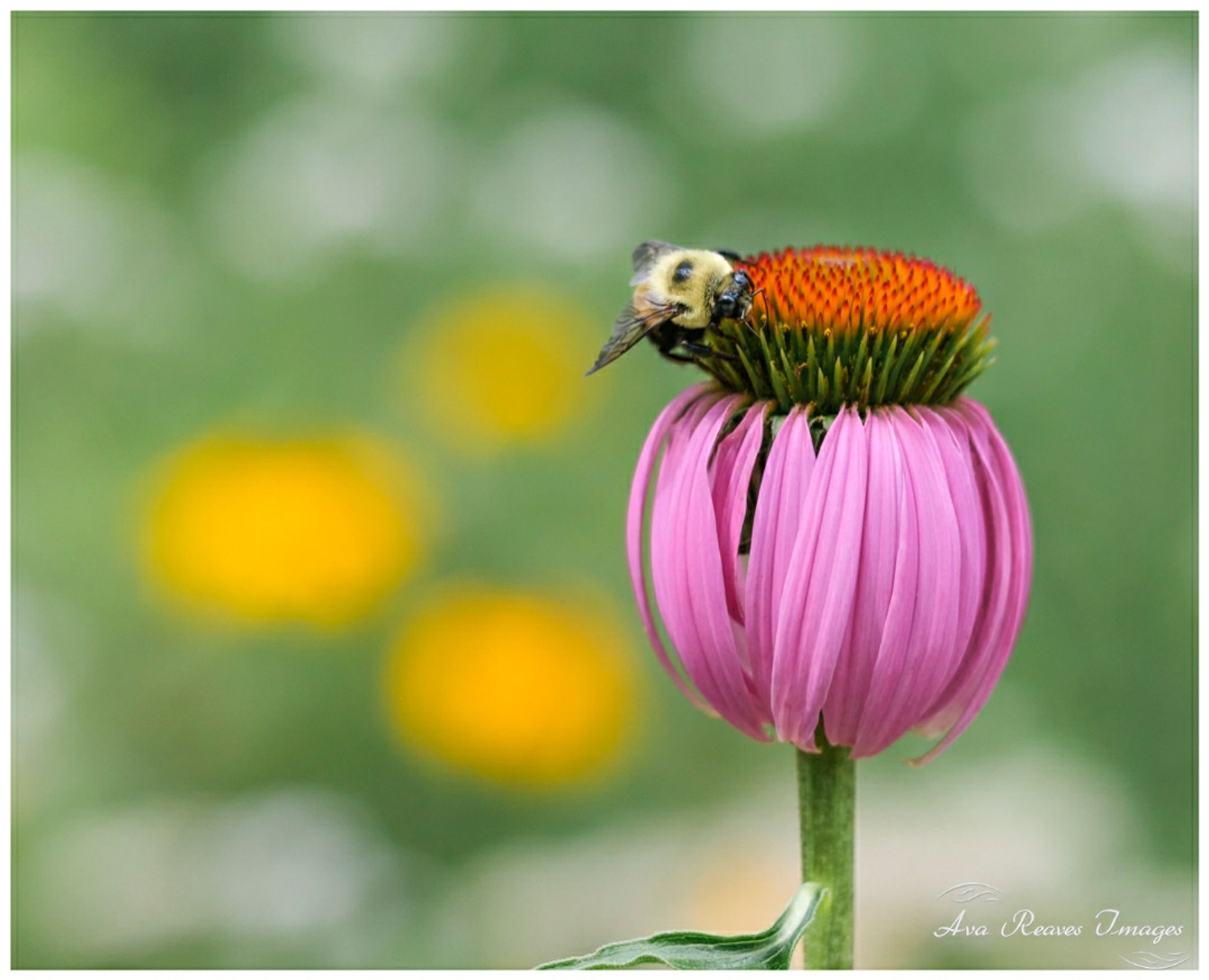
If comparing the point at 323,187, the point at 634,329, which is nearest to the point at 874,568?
the point at 634,329

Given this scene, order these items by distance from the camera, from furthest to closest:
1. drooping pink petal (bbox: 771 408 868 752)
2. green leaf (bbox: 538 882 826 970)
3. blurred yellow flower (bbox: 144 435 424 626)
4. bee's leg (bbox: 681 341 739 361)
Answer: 1. blurred yellow flower (bbox: 144 435 424 626)
2. bee's leg (bbox: 681 341 739 361)
3. drooping pink petal (bbox: 771 408 868 752)
4. green leaf (bbox: 538 882 826 970)

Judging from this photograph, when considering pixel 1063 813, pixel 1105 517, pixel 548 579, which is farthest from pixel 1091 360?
pixel 548 579

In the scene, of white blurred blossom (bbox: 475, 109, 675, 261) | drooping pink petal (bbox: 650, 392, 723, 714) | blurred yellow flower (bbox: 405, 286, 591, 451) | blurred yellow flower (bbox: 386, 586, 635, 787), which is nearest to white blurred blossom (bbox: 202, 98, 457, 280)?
white blurred blossom (bbox: 475, 109, 675, 261)

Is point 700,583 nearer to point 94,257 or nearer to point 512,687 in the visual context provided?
point 512,687

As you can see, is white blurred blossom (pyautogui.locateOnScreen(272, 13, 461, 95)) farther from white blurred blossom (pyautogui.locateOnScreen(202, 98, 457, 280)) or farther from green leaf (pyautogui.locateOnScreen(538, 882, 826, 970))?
green leaf (pyautogui.locateOnScreen(538, 882, 826, 970))

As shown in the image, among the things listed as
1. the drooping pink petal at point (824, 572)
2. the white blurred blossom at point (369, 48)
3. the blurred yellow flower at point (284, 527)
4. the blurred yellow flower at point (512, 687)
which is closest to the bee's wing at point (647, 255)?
the drooping pink petal at point (824, 572)

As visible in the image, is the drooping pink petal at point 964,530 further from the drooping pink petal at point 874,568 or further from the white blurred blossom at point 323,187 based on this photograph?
the white blurred blossom at point 323,187

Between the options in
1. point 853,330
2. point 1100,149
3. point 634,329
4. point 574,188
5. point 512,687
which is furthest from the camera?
point 574,188
